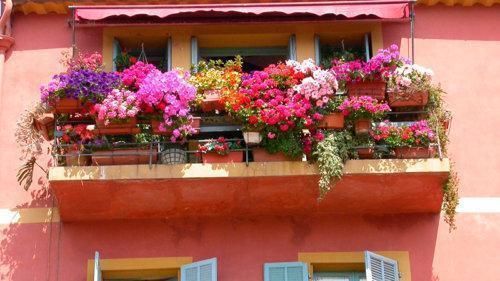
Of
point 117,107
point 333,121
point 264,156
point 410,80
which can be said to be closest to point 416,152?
point 410,80

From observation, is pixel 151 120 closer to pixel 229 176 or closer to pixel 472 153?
pixel 229 176

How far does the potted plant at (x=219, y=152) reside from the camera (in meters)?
14.2

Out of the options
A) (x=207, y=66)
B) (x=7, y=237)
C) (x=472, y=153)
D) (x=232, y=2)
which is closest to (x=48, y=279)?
(x=7, y=237)

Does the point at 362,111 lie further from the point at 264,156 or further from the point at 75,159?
the point at 75,159

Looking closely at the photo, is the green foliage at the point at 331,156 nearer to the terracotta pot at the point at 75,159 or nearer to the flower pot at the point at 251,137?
the flower pot at the point at 251,137

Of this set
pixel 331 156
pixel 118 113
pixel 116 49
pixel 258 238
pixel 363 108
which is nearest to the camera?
pixel 331 156

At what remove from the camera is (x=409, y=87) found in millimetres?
14484

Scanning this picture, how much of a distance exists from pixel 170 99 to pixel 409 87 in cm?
315

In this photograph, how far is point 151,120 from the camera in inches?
560

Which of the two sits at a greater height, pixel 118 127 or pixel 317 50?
pixel 317 50

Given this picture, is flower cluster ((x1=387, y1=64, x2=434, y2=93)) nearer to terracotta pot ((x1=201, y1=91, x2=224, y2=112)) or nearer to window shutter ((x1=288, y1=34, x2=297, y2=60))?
window shutter ((x1=288, y1=34, x2=297, y2=60))

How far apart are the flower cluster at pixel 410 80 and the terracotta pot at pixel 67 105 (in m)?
4.10

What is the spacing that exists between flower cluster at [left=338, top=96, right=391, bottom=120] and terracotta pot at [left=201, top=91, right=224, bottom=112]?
1586 mm

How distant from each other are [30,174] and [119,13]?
254 centimetres
